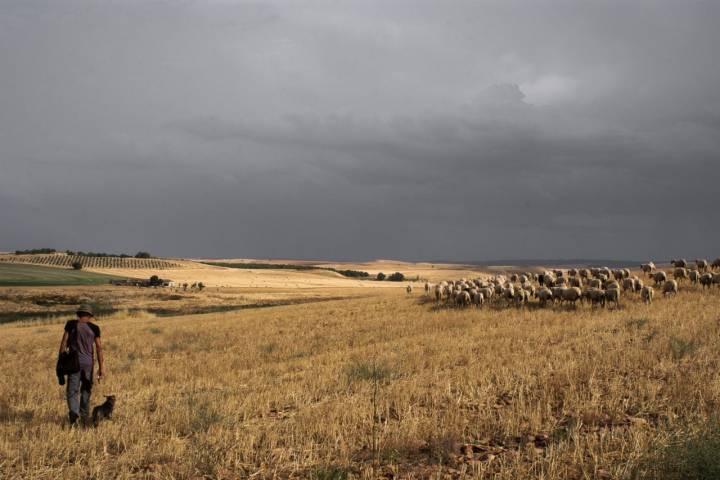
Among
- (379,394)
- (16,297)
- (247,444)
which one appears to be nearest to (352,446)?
(247,444)

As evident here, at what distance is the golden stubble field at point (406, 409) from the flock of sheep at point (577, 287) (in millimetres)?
6611

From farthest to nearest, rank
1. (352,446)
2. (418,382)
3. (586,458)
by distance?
(418,382) < (352,446) < (586,458)

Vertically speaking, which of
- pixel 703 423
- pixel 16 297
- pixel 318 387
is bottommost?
pixel 16 297

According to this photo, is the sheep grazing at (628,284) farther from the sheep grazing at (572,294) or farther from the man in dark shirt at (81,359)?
the man in dark shirt at (81,359)

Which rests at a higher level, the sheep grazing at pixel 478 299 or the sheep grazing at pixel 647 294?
the sheep grazing at pixel 647 294

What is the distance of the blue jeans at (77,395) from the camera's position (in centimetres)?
978

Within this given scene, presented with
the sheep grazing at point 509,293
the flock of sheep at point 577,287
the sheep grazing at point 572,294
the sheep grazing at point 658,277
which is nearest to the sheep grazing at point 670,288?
the flock of sheep at point 577,287

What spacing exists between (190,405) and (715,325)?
1490 cm

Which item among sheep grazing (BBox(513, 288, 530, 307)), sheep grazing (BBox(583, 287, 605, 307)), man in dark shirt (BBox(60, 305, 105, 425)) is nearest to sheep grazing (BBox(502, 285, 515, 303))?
sheep grazing (BBox(513, 288, 530, 307))

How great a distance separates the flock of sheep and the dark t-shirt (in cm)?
2142

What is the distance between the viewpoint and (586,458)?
20.4 ft

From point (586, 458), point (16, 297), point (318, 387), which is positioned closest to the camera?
point (586, 458)

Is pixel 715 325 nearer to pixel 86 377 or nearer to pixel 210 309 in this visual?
pixel 86 377

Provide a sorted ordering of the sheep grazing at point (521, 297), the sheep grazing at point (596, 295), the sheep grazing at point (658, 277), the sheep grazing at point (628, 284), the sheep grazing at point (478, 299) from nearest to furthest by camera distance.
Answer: the sheep grazing at point (596, 295) → the sheep grazing at point (628, 284) → the sheep grazing at point (521, 297) → the sheep grazing at point (478, 299) → the sheep grazing at point (658, 277)
